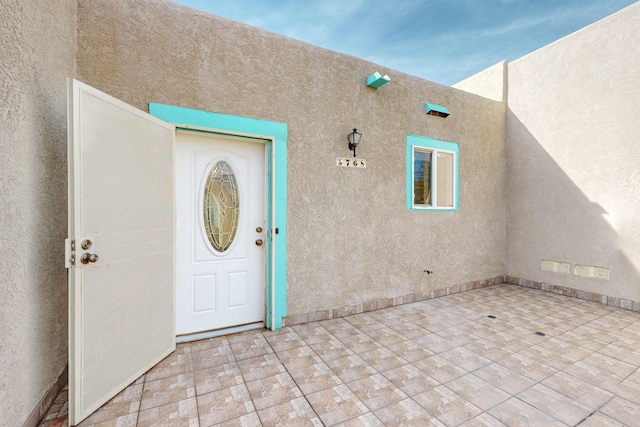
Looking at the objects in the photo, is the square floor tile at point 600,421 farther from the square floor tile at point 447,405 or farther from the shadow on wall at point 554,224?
the shadow on wall at point 554,224

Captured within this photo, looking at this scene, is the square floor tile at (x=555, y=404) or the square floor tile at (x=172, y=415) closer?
the square floor tile at (x=172, y=415)

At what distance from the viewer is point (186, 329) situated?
10.8 feet

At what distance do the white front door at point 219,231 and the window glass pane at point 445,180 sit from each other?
3181 millimetres

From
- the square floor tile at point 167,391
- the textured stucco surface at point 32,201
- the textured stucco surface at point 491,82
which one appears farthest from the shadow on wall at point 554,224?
the textured stucco surface at point 32,201

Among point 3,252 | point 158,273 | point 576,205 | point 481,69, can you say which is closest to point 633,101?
point 576,205

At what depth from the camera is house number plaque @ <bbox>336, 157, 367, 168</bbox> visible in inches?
156

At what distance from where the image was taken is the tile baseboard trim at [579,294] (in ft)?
14.6

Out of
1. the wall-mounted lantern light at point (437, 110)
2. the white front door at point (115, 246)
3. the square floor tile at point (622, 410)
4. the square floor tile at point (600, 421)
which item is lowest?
the square floor tile at point (600, 421)

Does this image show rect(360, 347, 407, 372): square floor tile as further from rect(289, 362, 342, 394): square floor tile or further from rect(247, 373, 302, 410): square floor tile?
rect(247, 373, 302, 410): square floor tile

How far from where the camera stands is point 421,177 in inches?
191

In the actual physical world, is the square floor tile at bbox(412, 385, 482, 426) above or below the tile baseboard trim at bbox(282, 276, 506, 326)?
below

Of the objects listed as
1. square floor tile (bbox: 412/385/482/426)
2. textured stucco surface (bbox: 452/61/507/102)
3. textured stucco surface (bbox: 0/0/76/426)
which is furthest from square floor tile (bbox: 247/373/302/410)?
textured stucco surface (bbox: 452/61/507/102)

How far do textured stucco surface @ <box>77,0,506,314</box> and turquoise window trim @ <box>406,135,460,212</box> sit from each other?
11 cm

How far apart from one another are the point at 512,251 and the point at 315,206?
4.65 meters
